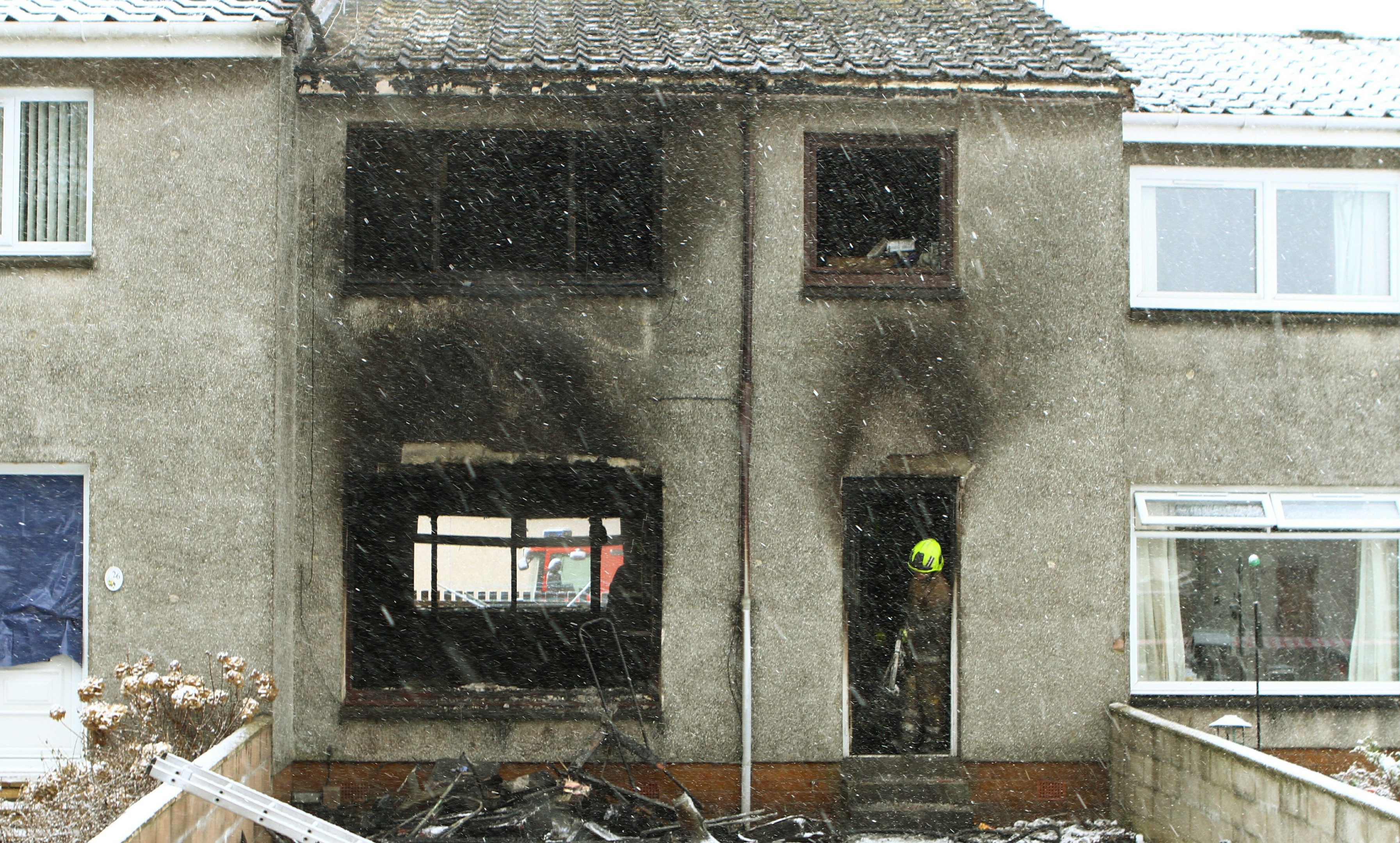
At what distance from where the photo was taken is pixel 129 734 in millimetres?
7113

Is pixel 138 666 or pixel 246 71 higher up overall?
pixel 246 71

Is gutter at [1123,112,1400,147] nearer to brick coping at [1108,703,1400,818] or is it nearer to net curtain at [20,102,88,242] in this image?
brick coping at [1108,703,1400,818]

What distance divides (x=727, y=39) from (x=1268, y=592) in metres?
6.31

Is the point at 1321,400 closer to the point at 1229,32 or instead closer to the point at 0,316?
the point at 1229,32

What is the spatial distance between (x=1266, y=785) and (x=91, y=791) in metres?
6.52

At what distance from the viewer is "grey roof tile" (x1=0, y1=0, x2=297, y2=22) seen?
782 cm

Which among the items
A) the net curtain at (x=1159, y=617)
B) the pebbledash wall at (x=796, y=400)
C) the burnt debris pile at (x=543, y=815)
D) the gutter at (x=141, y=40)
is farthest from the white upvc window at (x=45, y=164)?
the net curtain at (x=1159, y=617)

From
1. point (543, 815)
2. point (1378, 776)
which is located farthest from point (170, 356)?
point (1378, 776)

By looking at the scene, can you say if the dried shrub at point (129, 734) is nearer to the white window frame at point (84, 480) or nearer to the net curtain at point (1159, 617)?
the white window frame at point (84, 480)

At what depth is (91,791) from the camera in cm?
621

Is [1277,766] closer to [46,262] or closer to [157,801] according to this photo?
[157,801]

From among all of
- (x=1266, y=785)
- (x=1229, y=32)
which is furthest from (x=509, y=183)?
(x=1229, y=32)

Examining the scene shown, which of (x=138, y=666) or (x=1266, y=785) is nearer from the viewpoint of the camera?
(x=1266, y=785)

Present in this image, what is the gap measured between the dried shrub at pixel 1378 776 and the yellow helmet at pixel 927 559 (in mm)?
3044
